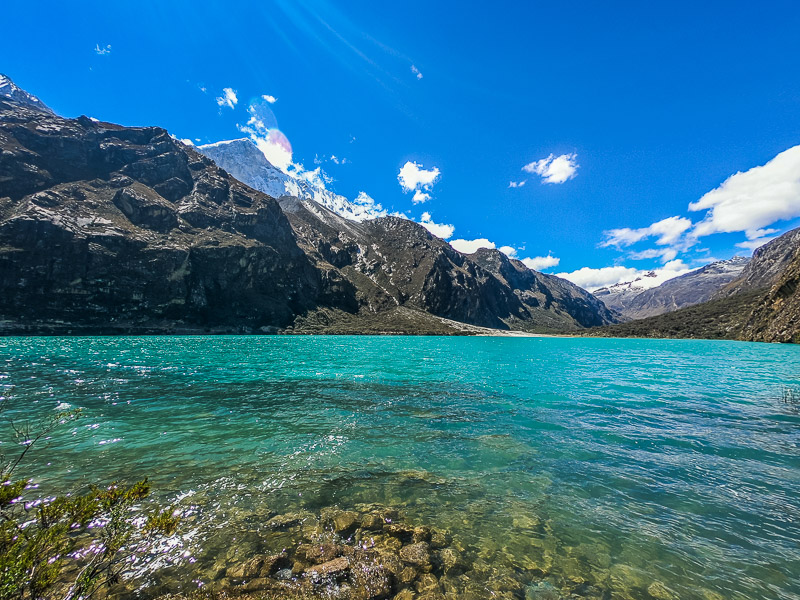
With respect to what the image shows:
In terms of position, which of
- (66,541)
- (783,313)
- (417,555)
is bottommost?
(66,541)

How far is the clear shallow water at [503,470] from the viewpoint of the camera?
8.55m

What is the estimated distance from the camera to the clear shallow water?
8.55 m

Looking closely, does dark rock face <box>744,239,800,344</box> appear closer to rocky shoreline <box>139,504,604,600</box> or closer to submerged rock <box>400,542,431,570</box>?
rocky shoreline <box>139,504,604,600</box>

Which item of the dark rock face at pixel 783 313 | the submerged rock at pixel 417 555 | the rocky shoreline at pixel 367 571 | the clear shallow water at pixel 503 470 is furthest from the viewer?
the dark rock face at pixel 783 313

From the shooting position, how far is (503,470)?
13977mm

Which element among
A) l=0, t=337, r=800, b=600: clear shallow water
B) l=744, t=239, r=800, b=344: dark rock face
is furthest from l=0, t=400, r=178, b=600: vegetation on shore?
l=744, t=239, r=800, b=344: dark rock face

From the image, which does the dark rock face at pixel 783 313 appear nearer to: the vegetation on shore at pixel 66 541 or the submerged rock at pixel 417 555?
the submerged rock at pixel 417 555

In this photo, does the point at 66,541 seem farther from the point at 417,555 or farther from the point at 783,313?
the point at 783,313

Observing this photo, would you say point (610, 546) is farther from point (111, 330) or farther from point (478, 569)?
point (111, 330)

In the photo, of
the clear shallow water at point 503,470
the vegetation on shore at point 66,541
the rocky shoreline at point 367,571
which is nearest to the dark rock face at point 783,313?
the clear shallow water at point 503,470

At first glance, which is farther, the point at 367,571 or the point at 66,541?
the point at 66,541

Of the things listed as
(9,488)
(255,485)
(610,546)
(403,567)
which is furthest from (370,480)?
(9,488)

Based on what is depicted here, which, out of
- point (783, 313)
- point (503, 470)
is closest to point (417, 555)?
point (503, 470)

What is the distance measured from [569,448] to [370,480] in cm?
1023
